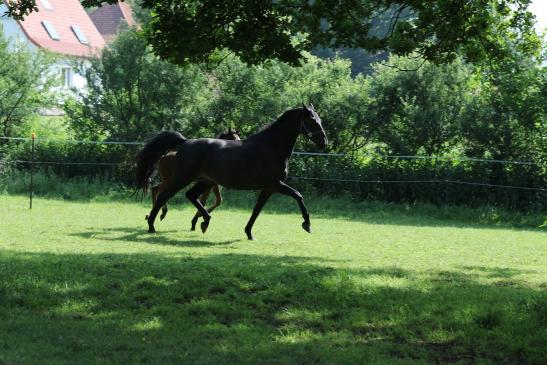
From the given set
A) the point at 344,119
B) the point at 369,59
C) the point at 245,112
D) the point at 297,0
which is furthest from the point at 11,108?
the point at 369,59

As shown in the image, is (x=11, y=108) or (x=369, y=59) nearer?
(x=11, y=108)

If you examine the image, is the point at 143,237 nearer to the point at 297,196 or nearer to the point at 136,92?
the point at 297,196

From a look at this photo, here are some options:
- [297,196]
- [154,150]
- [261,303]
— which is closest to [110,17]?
[154,150]

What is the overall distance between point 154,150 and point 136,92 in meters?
11.8

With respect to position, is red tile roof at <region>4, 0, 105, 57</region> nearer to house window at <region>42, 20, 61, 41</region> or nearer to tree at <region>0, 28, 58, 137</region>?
house window at <region>42, 20, 61, 41</region>

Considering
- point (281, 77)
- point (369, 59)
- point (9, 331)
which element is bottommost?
point (9, 331)

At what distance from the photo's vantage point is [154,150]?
14.4 m

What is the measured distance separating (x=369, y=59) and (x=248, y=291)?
61.1m

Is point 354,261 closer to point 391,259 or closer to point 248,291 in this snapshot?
point 391,259

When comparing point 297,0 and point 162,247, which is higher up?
point 297,0

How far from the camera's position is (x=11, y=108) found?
26.6m

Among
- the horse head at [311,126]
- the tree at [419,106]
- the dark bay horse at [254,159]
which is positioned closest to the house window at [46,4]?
the tree at [419,106]

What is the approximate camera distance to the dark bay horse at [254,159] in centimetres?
1343

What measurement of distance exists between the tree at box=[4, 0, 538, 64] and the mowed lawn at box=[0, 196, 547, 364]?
2800mm
